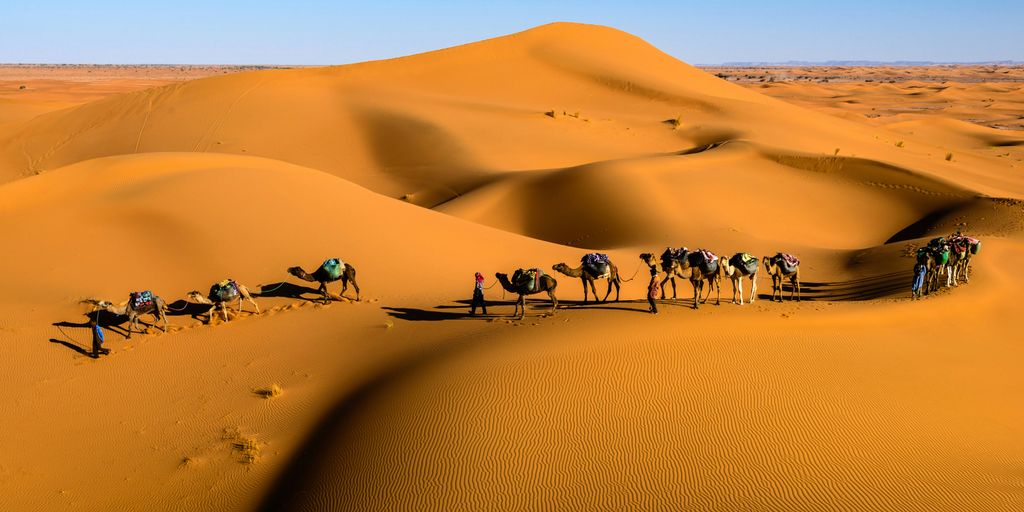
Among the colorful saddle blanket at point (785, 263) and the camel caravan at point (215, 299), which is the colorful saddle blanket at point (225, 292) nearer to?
the camel caravan at point (215, 299)

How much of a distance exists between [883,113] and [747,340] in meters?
68.8

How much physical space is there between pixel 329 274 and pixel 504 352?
196 inches

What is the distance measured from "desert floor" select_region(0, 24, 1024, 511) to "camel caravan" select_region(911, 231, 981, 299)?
0.39m

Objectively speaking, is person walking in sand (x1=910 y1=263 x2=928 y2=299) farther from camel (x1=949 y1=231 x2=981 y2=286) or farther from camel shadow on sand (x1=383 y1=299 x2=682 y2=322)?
camel shadow on sand (x1=383 y1=299 x2=682 y2=322)

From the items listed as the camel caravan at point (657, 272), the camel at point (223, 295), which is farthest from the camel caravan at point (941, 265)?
the camel at point (223, 295)

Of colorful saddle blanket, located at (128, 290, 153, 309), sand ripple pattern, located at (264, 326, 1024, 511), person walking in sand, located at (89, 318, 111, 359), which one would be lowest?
sand ripple pattern, located at (264, 326, 1024, 511)

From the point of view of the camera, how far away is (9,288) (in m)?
14.8

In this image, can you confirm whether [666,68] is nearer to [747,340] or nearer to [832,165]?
[832,165]

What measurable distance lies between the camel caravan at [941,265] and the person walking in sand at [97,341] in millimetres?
14466

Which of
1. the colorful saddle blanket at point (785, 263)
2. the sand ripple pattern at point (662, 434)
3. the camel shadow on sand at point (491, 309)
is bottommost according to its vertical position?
the sand ripple pattern at point (662, 434)

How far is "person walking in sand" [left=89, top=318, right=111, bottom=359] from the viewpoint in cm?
1215

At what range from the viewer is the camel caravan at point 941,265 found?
14.6 meters

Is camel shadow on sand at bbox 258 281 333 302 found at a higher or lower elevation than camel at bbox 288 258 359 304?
lower

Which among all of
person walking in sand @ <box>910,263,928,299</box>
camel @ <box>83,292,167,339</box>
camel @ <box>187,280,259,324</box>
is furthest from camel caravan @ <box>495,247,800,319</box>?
camel @ <box>83,292,167,339</box>
